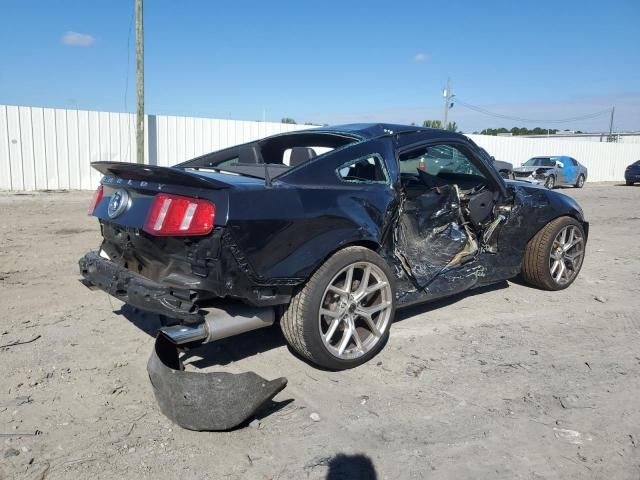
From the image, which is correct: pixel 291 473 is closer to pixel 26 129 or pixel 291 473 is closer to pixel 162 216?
pixel 162 216

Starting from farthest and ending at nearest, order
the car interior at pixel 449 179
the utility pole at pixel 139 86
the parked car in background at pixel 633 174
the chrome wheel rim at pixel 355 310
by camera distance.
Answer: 1. the parked car in background at pixel 633 174
2. the utility pole at pixel 139 86
3. the car interior at pixel 449 179
4. the chrome wheel rim at pixel 355 310

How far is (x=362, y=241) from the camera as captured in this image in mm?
3494

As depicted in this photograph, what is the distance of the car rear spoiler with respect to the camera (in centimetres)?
282

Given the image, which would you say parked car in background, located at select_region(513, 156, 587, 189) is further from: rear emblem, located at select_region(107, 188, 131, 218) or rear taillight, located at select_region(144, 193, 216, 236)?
rear taillight, located at select_region(144, 193, 216, 236)

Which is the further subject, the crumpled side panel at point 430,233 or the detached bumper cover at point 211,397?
the crumpled side panel at point 430,233

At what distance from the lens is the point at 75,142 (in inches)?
567

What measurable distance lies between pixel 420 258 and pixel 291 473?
2.26 meters

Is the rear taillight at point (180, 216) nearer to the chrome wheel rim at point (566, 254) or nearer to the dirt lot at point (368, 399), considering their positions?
the dirt lot at point (368, 399)

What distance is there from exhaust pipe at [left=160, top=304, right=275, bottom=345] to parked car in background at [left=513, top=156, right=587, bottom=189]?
1938 centimetres

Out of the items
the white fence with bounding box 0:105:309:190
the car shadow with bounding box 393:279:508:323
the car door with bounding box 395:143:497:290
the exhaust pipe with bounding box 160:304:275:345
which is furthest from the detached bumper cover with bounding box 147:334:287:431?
the white fence with bounding box 0:105:309:190

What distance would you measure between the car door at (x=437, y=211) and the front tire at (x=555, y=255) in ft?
2.61

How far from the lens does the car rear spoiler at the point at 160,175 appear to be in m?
2.82

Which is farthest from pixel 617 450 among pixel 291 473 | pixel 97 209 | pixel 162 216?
pixel 97 209

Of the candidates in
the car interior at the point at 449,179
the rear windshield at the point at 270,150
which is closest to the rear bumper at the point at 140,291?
the rear windshield at the point at 270,150
